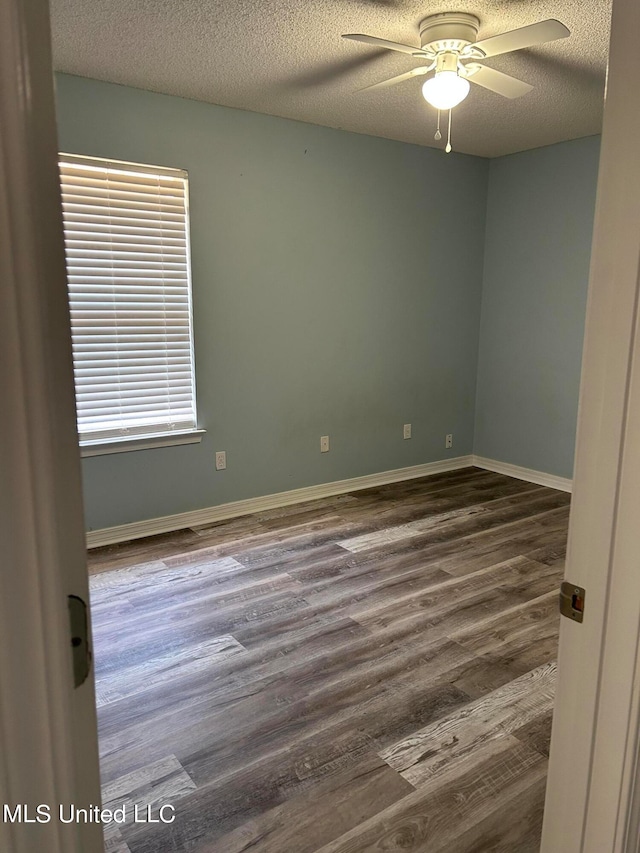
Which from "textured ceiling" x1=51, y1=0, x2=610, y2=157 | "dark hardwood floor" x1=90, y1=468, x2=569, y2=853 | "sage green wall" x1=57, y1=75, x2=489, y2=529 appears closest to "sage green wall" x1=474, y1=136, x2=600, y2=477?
"sage green wall" x1=57, y1=75, x2=489, y2=529

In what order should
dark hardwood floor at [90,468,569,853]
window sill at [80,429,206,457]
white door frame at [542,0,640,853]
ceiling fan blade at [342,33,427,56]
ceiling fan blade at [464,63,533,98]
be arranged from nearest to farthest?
white door frame at [542,0,640,853], dark hardwood floor at [90,468,569,853], ceiling fan blade at [342,33,427,56], ceiling fan blade at [464,63,533,98], window sill at [80,429,206,457]

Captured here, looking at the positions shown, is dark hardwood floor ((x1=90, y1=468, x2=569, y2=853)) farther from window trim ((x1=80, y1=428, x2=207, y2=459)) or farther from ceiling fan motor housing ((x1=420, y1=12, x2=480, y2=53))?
ceiling fan motor housing ((x1=420, y1=12, x2=480, y2=53))

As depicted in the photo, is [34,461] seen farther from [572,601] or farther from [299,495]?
[299,495]

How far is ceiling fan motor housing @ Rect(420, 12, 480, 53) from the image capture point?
245 cm

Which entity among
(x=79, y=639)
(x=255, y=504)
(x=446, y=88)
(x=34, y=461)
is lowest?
(x=255, y=504)

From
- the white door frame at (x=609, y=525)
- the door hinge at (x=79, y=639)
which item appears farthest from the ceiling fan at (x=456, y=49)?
the door hinge at (x=79, y=639)

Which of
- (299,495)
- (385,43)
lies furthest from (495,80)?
(299,495)

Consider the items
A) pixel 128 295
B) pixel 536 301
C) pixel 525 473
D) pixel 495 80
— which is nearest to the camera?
pixel 495 80

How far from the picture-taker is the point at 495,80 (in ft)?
9.03

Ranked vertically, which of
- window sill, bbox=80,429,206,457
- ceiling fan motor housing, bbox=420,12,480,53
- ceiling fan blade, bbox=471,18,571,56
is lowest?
window sill, bbox=80,429,206,457

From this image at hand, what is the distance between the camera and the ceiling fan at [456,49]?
236 centimetres

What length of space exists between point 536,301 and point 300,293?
1.93 m

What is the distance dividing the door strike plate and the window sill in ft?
9.62

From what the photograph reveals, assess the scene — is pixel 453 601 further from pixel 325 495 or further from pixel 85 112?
pixel 85 112
